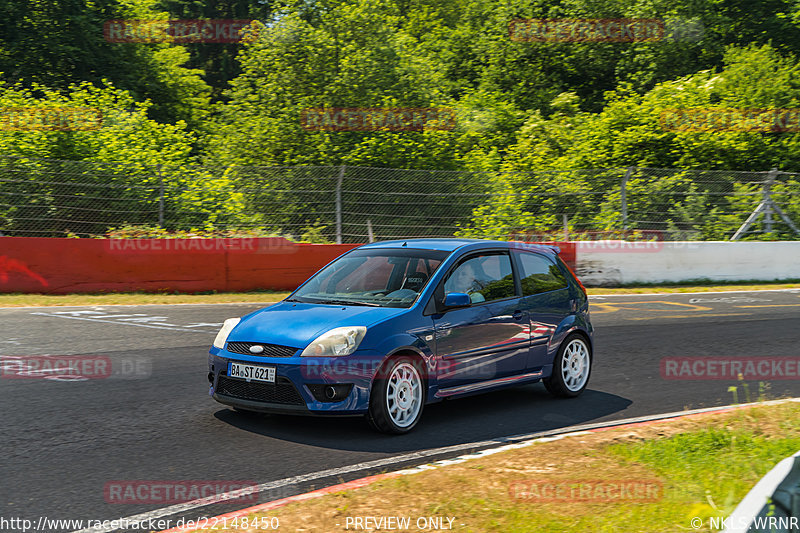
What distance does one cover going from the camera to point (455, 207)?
19.8 metres

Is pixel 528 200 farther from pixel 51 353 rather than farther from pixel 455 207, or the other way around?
pixel 51 353

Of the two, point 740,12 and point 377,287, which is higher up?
point 740,12

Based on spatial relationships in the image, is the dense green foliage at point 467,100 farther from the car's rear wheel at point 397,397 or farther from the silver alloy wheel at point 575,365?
the car's rear wheel at point 397,397

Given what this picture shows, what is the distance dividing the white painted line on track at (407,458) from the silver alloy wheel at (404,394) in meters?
0.52

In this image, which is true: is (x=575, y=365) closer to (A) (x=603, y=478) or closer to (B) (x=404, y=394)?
(B) (x=404, y=394)

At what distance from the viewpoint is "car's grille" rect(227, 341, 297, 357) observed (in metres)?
6.48

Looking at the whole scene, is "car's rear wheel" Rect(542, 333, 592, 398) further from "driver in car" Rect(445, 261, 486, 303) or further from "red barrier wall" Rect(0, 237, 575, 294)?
"red barrier wall" Rect(0, 237, 575, 294)

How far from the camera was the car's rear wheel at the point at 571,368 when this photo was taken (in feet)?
27.0

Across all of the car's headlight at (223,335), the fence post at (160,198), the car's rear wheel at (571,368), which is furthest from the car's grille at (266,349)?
the fence post at (160,198)

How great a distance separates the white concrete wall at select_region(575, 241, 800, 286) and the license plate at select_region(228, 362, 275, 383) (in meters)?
14.0

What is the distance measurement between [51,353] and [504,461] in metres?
6.52

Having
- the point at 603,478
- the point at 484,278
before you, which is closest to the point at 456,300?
the point at 484,278

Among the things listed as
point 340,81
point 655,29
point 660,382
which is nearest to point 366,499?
point 660,382

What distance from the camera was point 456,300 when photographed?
7.07m
